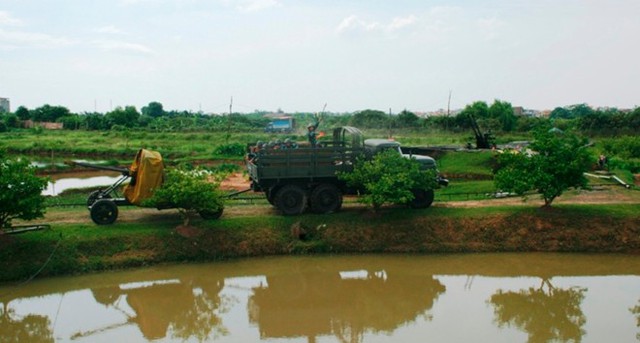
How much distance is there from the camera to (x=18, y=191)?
15641 millimetres

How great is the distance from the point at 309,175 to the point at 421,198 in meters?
4.00

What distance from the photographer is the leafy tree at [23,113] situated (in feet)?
284

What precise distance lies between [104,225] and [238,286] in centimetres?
520

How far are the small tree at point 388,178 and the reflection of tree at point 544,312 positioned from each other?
4522mm

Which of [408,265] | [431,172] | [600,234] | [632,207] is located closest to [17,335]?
[408,265]

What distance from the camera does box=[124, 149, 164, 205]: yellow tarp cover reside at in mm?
17516

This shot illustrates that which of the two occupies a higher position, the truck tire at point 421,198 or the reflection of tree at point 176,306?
the truck tire at point 421,198

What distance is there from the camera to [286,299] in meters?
14.5

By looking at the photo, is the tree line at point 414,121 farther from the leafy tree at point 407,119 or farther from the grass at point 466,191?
the grass at point 466,191

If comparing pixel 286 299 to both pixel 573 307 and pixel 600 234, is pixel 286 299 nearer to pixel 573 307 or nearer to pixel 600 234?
pixel 573 307

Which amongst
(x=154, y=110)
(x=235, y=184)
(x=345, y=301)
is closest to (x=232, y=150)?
(x=235, y=184)

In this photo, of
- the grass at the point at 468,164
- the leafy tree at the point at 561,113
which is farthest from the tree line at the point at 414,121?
the leafy tree at the point at 561,113

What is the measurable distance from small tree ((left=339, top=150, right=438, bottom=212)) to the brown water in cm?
192

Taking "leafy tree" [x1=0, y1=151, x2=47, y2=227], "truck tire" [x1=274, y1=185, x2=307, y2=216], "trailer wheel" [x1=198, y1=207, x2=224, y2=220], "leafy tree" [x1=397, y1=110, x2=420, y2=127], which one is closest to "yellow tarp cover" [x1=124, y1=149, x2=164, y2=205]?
"trailer wheel" [x1=198, y1=207, x2=224, y2=220]
